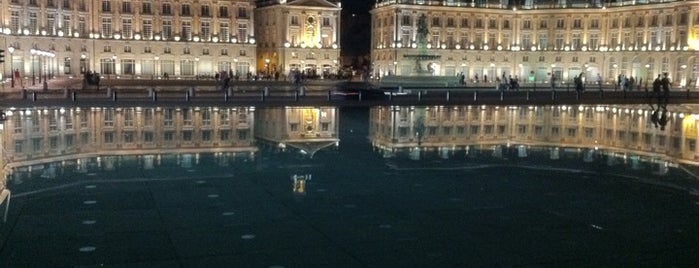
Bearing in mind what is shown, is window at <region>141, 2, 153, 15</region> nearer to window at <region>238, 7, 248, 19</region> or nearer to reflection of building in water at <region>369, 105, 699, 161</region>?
window at <region>238, 7, 248, 19</region>

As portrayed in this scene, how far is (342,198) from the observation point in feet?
32.3

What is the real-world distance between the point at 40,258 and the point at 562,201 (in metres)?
6.77

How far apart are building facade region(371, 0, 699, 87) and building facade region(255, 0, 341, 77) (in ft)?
24.7

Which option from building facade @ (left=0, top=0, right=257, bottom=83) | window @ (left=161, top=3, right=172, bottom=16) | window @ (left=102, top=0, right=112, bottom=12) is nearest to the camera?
building facade @ (left=0, top=0, right=257, bottom=83)

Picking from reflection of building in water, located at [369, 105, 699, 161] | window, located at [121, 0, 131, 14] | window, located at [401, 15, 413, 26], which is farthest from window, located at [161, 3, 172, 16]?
reflection of building in water, located at [369, 105, 699, 161]

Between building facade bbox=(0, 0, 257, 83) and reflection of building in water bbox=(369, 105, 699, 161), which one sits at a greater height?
building facade bbox=(0, 0, 257, 83)

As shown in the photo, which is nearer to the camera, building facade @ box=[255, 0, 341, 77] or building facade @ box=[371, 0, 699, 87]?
building facade @ box=[371, 0, 699, 87]

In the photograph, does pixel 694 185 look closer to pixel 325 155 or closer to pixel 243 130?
pixel 325 155

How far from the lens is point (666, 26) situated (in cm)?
8594

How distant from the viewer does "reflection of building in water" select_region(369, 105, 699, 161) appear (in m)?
17.0

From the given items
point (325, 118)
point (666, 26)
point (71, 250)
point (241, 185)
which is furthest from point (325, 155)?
point (666, 26)

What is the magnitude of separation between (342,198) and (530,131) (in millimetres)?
12294

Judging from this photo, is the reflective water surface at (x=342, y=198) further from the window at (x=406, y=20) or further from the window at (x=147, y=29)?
the window at (x=406, y=20)

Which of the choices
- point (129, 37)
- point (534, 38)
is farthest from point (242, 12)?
point (534, 38)
